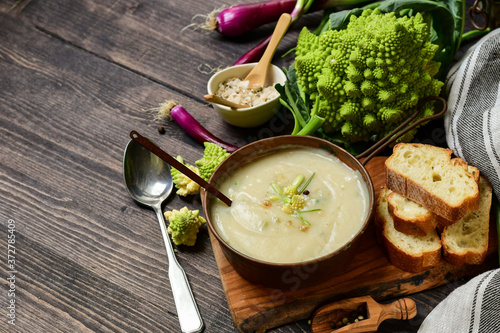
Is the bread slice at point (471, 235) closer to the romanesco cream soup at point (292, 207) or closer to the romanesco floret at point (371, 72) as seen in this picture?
the romanesco cream soup at point (292, 207)

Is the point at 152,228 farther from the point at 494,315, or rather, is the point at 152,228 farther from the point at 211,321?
the point at 494,315

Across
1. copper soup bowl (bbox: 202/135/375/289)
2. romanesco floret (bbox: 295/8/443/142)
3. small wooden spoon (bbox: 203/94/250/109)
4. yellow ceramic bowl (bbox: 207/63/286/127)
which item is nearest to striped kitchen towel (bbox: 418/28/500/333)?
romanesco floret (bbox: 295/8/443/142)

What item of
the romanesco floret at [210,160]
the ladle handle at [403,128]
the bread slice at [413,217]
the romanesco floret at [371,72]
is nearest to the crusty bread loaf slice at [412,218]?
the bread slice at [413,217]

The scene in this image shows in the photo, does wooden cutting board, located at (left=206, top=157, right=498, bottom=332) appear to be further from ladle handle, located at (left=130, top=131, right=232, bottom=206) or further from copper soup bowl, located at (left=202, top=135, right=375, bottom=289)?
ladle handle, located at (left=130, top=131, right=232, bottom=206)

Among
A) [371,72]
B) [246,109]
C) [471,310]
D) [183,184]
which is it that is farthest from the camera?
[246,109]

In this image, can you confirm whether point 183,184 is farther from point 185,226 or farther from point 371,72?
point 371,72

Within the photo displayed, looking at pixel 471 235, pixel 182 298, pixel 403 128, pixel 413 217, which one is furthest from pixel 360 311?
pixel 403 128

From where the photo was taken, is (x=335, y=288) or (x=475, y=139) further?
(x=475, y=139)
